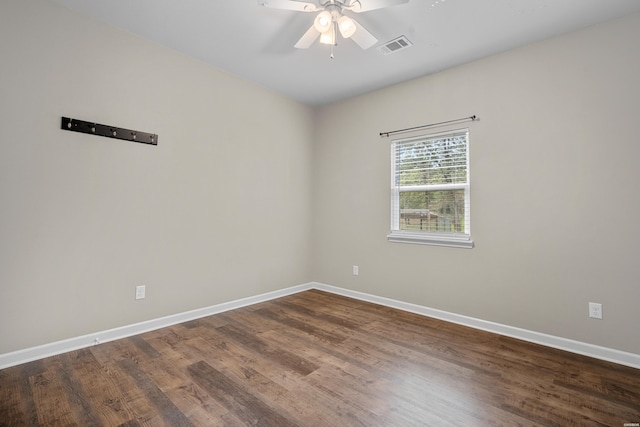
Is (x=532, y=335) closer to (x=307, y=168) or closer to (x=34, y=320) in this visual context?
(x=307, y=168)

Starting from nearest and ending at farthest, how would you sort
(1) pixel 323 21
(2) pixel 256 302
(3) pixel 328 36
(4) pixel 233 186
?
1. (1) pixel 323 21
2. (3) pixel 328 36
3. (4) pixel 233 186
4. (2) pixel 256 302

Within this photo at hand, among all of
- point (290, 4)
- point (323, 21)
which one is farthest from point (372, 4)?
point (290, 4)

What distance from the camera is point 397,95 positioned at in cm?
358

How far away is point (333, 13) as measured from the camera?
2.10 metres

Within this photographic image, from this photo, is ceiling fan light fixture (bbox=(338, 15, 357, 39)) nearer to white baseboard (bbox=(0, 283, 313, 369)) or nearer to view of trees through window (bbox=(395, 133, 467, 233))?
view of trees through window (bbox=(395, 133, 467, 233))

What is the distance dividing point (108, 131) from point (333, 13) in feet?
6.93

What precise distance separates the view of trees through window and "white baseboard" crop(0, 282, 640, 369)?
944mm

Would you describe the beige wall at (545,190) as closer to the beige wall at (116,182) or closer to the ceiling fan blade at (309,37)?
the ceiling fan blade at (309,37)

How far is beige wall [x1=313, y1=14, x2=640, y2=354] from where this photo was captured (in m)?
2.28

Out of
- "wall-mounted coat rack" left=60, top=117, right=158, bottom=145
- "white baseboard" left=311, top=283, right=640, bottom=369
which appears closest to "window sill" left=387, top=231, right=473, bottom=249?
"white baseboard" left=311, top=283, right=640, bottom=369

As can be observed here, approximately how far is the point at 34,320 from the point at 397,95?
4.10 m

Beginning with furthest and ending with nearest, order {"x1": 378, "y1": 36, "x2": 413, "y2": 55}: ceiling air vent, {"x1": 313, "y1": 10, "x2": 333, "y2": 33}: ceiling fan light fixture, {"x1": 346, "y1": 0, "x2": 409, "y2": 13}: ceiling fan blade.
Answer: {"x1": 378, "y1": 36, "x2": 413, "y2": 55}: ceiling air vent → {"x1": 313, "y1": 10, "x2": 333, "y2": 33}: ceiling fan light fixture → {"x1": 346, "y1": 0, "x2": 409, "y2": 13}: ceiling fan blade

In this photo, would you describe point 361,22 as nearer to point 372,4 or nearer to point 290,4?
point 372,4

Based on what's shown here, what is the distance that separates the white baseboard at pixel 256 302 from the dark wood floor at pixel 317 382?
85 mm
